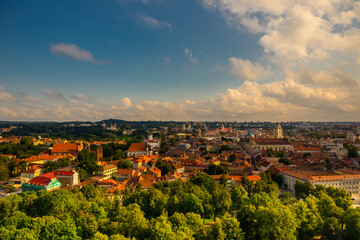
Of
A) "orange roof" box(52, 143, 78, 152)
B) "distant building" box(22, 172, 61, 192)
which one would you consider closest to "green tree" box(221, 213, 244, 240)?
"distant building" box(22, 172, 61, 192)

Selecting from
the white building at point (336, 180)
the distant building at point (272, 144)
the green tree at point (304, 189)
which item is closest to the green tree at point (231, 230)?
the green tree at point (304, 189)

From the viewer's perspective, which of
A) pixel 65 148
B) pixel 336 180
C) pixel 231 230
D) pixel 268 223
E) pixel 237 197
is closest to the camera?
pixel 231 230

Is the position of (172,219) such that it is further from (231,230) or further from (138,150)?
(138,150)

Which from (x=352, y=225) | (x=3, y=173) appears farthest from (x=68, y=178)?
(x=352, y=225)

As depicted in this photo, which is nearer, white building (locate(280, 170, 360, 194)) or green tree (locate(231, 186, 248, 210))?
green tree (locate(231, 186, 248, 210))

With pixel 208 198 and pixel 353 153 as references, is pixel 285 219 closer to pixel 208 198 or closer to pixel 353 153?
pixel 208 198

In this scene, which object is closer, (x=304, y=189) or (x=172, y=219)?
(x=172, y=219)

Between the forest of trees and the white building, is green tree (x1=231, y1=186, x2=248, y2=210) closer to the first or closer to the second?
the forest of trees

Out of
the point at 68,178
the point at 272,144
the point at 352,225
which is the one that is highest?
the point at 272,144

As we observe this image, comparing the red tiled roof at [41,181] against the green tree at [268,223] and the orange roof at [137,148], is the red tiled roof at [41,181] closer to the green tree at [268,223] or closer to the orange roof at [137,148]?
the green tree at [268,223]
